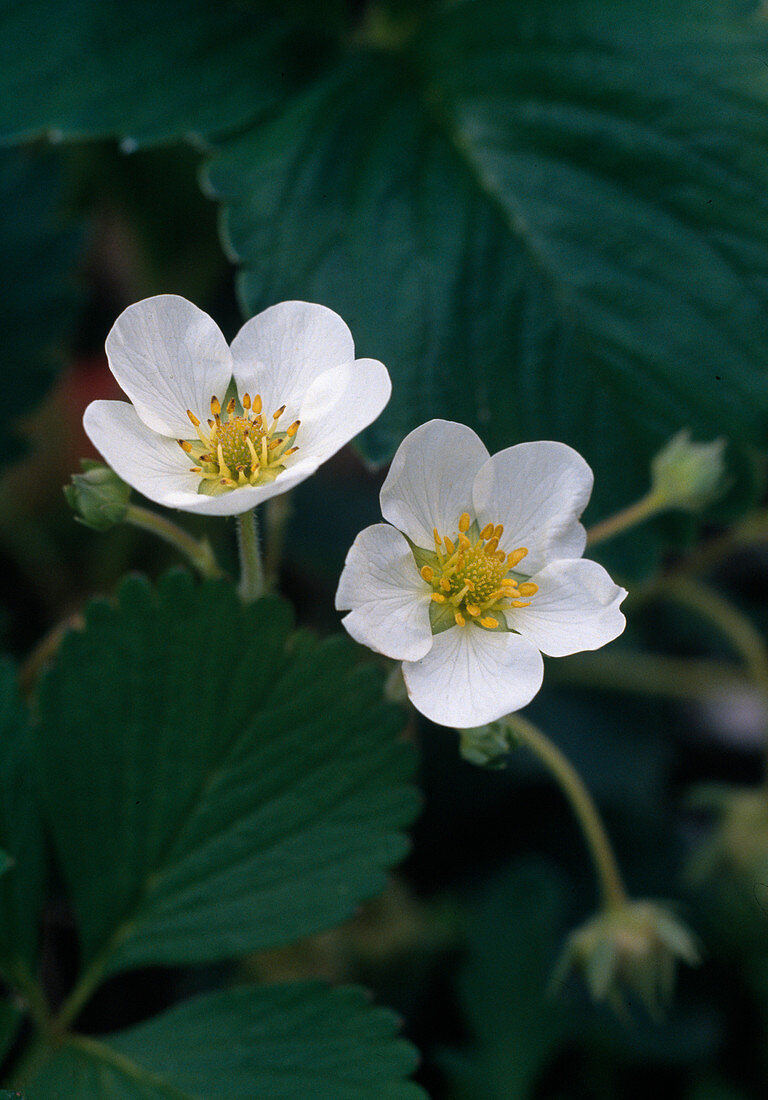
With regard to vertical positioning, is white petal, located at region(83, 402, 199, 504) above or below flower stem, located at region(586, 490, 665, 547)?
above

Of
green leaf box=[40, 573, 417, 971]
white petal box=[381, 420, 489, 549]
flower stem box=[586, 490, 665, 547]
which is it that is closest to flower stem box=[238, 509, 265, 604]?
green leaf box=[40, 573, 417, 971]

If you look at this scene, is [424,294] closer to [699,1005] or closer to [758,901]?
[758,901]

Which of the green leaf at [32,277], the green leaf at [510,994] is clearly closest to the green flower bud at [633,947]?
the green leaf at [510,994]

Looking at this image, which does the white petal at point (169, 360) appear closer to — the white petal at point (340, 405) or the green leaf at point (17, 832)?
the white petal at point (340, 405)

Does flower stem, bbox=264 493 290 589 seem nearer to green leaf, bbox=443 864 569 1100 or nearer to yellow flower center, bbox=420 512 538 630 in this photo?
yellow flower center, bbox=420 512 538 630

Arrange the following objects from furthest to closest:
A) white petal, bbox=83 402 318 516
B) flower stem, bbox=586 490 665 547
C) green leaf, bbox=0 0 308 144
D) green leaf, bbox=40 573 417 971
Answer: green leaf, bbox=0 0 308 144
flower stem, bbox=586 490 665 547
green leaf, bbox=40 573 417 971
white petal, bbox=83 402 318 516

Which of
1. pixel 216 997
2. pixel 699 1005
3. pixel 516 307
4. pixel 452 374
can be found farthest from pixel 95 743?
pixel 699 1005
